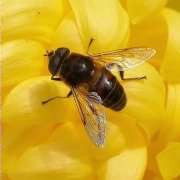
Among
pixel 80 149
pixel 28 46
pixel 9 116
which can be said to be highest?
pixel 28 46

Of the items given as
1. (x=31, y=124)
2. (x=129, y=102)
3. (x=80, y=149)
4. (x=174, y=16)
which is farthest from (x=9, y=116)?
(x=174, y=16)

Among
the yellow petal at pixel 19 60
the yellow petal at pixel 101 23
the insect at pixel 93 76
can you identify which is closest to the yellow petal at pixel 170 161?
the insect at pixel 93 76

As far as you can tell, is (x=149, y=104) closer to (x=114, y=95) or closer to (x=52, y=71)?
(x=114, y=95)

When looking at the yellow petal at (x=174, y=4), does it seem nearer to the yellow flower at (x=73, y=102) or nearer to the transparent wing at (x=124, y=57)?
the yellow flower at (x=73, y=102)

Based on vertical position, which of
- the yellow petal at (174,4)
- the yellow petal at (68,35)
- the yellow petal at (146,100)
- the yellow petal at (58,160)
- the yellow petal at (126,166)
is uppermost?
the yellow petal at (68,35)

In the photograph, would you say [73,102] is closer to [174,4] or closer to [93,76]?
[93,76]

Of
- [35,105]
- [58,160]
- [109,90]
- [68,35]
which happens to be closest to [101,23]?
[68,35]
